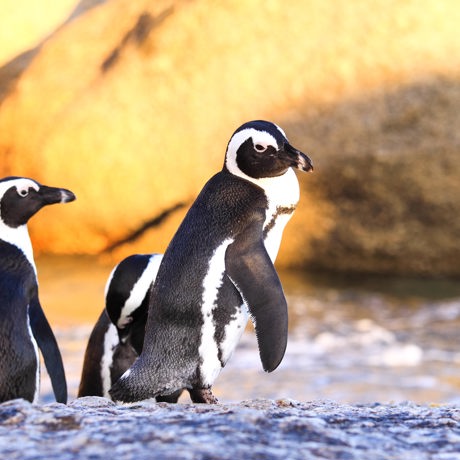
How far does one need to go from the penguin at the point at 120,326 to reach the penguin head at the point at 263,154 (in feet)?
1.31

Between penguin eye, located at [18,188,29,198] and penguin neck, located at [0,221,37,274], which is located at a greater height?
penguin eye, located at [18,188,29,198]

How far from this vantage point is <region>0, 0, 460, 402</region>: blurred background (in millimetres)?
6195

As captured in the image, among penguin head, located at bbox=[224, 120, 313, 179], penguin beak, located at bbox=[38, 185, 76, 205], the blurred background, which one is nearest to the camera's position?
penguin head, located at bbox=[224, 120, 313, 179]

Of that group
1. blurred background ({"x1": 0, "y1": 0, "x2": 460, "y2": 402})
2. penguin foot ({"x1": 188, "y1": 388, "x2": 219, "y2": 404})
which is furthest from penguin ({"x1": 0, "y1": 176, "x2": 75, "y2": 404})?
blurred background ({"x1": 0, "y1": 0, "x2": 460, "y2": 402})

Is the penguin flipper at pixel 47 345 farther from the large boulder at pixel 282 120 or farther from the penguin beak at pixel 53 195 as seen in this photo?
the large boulder at pixel 282 120

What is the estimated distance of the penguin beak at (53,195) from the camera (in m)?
2.19

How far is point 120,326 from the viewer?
229 centimetres

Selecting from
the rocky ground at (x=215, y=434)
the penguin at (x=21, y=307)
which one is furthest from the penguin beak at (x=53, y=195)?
the rocky ground at (x=215, y=434)

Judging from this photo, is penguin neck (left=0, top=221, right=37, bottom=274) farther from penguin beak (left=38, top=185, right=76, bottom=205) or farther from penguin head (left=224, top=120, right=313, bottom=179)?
penguin head (left=224, top=120, right=313, bottom=179)

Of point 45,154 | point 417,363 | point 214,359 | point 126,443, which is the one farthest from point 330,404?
point 45,154

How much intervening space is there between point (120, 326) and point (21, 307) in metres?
0.33

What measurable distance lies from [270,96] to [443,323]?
6.50 feet

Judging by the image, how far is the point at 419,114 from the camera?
20.5 ft

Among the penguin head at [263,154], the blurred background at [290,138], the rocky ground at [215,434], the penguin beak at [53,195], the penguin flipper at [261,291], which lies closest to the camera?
the rocky ground at [215,434]
